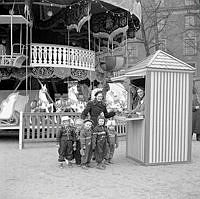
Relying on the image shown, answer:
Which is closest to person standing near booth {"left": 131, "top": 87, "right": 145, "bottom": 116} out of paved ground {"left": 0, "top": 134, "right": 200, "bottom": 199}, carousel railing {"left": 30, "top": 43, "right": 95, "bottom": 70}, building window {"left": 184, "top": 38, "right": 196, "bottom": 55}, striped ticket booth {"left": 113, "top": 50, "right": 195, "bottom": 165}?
striped ticket booth {"left": 113, "top": 50, "right": 195, "bottom": 165}

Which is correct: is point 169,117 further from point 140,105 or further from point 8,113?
point 8,113

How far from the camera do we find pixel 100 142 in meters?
8.70

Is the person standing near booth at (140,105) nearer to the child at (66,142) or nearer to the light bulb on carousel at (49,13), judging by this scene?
the child at (66,142)

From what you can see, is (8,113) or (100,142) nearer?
(100,142)

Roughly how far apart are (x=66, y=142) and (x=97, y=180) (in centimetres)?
162

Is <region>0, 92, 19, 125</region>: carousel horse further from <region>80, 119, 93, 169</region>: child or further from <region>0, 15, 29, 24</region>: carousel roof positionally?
<region>80, 119, 93, 169</region>: child

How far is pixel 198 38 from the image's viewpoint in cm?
5091

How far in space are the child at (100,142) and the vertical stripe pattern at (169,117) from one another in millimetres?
1111

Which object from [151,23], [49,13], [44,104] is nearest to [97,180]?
[44,104]

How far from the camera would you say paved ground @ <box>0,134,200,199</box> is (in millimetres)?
6211

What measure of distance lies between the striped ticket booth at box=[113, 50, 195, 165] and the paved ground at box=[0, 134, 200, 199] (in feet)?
1.13

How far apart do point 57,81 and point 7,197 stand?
14056mm

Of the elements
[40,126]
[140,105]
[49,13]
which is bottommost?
[40,126]

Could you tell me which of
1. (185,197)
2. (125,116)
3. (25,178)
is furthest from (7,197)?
(125,116)
